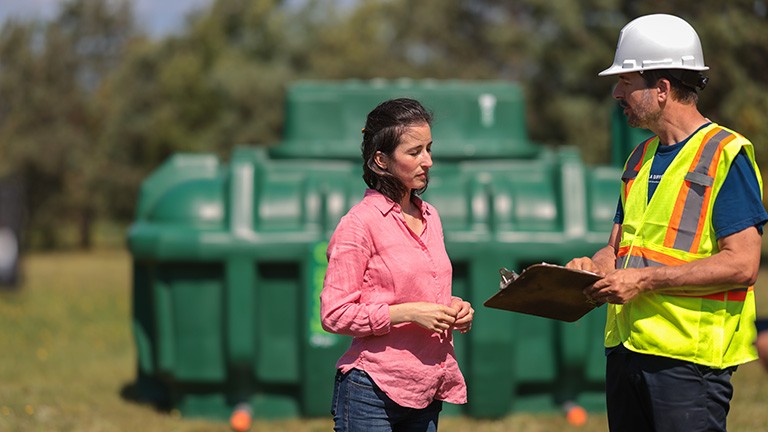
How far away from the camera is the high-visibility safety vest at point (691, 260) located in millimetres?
2902

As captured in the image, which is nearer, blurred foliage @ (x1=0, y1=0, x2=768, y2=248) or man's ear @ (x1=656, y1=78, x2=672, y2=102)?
man's ear @ (x1=656, y1=78, x2=672, y2=102)

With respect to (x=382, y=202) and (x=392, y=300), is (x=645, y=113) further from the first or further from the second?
(x=392, y=300)

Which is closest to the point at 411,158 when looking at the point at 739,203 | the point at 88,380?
the point at 739,203

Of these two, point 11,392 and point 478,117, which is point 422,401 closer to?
point 478,117

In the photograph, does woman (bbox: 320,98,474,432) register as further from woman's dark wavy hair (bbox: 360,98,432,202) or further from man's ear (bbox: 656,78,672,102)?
man's ear (bbox: 656,78,672,102)

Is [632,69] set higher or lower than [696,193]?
higher

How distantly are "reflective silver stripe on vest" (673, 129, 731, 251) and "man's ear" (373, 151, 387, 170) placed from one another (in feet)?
2.81

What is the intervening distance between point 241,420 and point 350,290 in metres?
3.52

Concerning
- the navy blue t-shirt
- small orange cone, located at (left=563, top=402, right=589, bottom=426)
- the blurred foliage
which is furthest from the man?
the blurred foliage

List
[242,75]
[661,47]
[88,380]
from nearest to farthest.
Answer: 1. [661,47]
2. [88,380]
3. [242,75]

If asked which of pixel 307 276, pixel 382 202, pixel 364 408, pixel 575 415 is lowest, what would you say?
pixel 575 415

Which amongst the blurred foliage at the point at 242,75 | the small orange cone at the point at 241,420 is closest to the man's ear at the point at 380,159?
the small orange cone at the point at 241,420

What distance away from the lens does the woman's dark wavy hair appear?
3061 mm

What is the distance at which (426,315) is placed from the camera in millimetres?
2932
